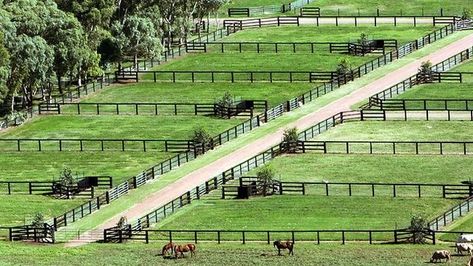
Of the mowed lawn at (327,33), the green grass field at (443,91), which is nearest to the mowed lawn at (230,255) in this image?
the green grass field at (443,91)

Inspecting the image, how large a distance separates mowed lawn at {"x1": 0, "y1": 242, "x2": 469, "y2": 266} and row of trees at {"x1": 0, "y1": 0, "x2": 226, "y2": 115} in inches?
1479

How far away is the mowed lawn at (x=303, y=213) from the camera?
12550 cm

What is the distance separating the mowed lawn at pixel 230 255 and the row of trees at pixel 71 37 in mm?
37567

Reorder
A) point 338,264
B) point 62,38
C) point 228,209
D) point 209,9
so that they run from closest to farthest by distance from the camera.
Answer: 1. point 338,264
2. point 228,209
3. point 62,38
4. point 209,9

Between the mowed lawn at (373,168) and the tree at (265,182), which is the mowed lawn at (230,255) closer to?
the tree at (265,182)

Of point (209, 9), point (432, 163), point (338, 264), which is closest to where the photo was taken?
point (338, 264)

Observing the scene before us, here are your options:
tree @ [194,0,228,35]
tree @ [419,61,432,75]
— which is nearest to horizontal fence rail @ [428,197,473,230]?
tree @ [419,61,432,75]

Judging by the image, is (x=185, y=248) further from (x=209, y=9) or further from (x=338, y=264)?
(x=209, y=9)

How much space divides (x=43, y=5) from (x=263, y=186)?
39950mm

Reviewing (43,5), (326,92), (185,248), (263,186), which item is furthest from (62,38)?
(185,248)

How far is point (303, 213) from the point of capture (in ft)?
421

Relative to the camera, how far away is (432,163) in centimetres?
14138

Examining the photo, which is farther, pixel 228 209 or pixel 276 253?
pixel 228 209

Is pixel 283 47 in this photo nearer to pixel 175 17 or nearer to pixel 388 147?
pixel 175 17
